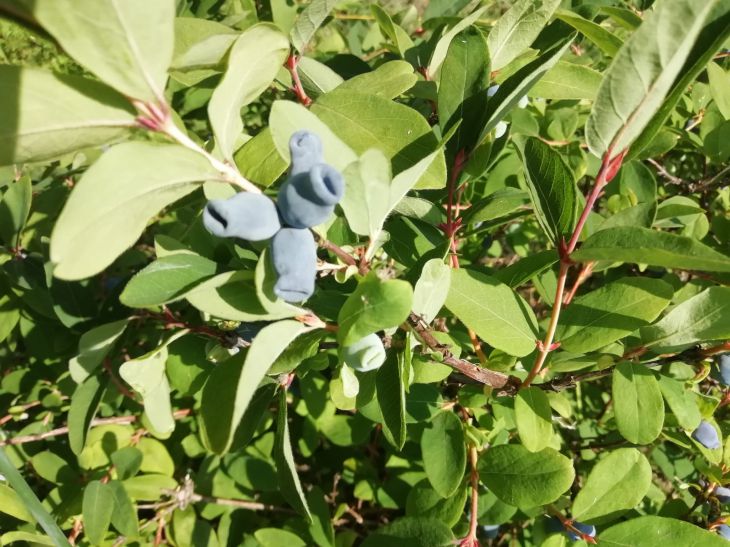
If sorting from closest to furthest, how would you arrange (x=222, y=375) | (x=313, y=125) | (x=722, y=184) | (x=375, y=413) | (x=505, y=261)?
(x=313, y=125)
(x=222, y=375)
(x=375, y=413)
(x=722, y=184)
(x=505, y=261)

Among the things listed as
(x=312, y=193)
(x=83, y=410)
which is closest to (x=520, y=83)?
(x=312, y=193)

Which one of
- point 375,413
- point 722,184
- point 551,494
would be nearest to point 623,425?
point 551,494

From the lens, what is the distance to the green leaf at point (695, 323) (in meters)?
0.80

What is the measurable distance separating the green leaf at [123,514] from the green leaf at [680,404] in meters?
1.17

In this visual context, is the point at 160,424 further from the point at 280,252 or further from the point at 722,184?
the point at 722,184

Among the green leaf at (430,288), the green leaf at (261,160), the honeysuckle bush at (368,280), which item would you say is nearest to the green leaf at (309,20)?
the honeysuckle bush at (368,280)

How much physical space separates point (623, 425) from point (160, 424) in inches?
31.7

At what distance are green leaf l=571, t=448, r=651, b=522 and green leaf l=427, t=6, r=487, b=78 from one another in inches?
31.6

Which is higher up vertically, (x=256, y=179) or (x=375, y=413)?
(x=256, y=179)

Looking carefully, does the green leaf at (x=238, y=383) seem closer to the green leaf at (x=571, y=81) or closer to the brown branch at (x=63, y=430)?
the green leaf at (x=571, y=81)

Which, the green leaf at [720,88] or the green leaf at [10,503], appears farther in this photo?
the green leaf at [720,88]

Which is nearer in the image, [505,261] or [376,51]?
[376,51]

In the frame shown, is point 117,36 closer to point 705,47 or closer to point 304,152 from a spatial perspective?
point 304,152

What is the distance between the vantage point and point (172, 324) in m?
1.20
